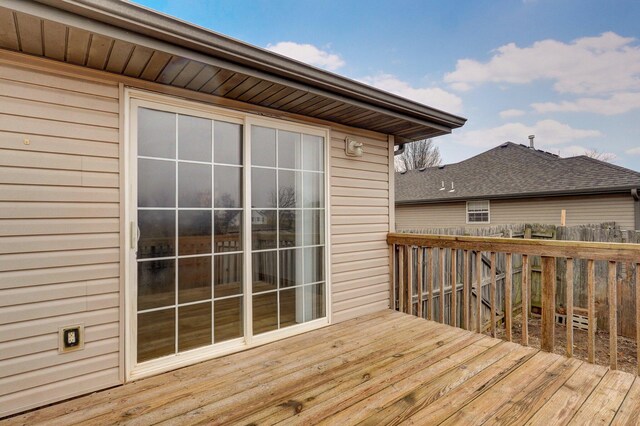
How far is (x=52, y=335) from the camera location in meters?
1.94

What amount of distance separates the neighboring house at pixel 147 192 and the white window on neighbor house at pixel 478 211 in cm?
895

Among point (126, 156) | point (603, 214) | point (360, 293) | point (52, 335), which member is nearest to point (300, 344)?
point (360, 293)

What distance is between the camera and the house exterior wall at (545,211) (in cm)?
827

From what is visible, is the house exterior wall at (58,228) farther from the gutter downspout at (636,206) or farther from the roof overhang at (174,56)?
the gutter downspout at (636,206)

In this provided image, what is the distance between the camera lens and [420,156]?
75.8ft

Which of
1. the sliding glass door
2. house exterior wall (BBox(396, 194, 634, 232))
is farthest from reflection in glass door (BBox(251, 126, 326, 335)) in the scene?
house exterior wall (BBox(396, 194, 634, 232))

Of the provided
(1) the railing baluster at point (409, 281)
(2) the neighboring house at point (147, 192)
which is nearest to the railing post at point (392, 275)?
(1) the railing baluster at point (409, 281)

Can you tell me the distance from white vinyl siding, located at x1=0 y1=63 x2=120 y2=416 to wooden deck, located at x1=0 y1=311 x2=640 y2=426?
0.24 metres

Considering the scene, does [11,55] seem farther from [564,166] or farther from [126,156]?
[564,166]

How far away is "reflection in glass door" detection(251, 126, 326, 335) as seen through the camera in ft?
9.21

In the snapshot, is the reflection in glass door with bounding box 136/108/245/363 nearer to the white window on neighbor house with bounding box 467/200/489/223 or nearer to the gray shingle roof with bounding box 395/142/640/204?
the gray shingle roof with bounding box 395/142/640/204

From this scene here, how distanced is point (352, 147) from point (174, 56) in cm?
202

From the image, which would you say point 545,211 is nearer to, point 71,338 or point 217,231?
point 217,231

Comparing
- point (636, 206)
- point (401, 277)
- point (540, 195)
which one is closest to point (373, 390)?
point (401, 277)
